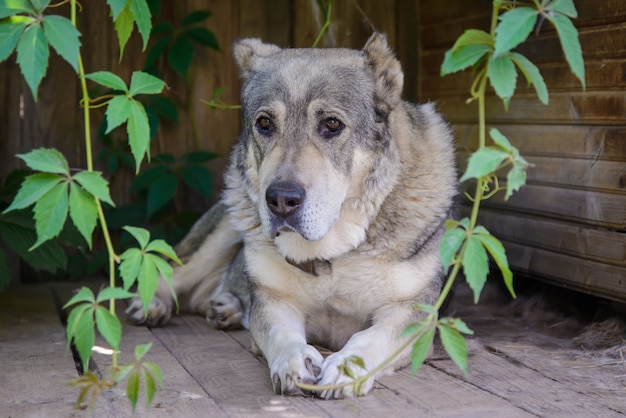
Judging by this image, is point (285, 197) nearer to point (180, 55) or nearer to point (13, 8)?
point (13, 8)

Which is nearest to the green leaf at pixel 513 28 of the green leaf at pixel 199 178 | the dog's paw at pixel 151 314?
the dog's paw at pixel 151 314

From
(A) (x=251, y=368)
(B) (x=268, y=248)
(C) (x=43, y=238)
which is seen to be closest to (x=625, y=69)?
(B) (x=268, y=248)

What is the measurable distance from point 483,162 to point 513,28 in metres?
0.32

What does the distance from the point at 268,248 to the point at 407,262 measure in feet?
1.83

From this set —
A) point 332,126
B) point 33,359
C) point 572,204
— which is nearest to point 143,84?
point 332,126

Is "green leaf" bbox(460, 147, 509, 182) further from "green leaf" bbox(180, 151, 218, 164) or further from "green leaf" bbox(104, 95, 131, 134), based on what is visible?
"green leaf" bbox(180, 151, 218, 164)

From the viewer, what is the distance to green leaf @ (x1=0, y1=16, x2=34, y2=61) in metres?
2.05

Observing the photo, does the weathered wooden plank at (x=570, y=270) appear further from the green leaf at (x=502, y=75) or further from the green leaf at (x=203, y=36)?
the green leaf at (x=203, y=36)

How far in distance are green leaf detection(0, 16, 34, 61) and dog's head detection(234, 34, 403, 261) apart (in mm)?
999

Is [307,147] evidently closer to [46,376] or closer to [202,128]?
[46,376]

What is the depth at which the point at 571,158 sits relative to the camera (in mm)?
3680

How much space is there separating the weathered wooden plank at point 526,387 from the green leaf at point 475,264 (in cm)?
71

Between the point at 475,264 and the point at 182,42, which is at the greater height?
the point at 182,42

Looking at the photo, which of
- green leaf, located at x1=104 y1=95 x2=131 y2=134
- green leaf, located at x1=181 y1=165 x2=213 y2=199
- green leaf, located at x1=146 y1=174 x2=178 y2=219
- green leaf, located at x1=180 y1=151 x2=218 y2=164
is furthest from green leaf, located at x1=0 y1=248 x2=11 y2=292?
green leaf, located at x1=104 y1=95 x2=131 y2=134
